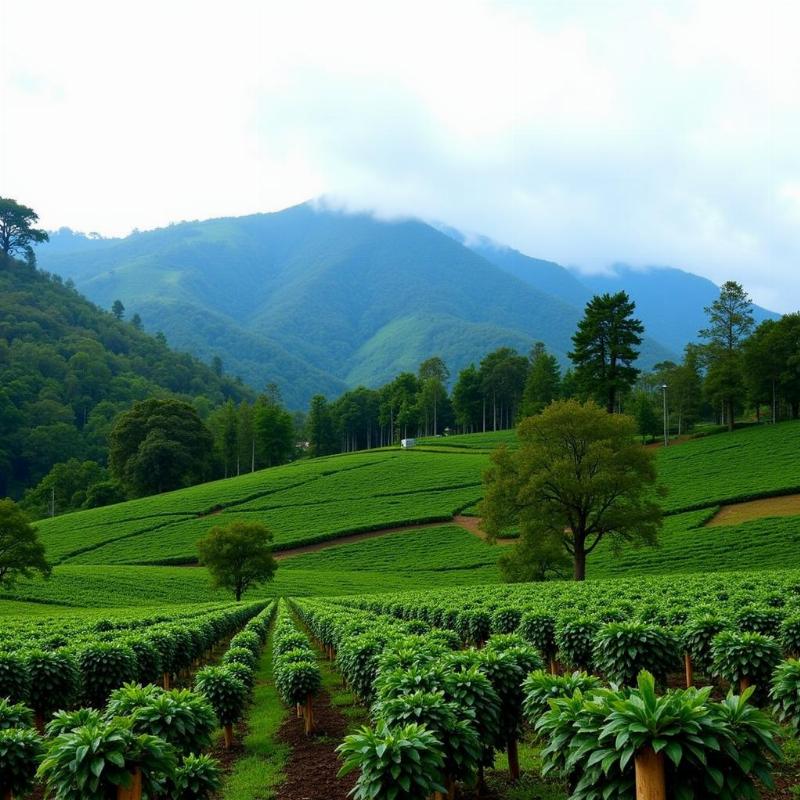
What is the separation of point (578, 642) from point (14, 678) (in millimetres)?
12102

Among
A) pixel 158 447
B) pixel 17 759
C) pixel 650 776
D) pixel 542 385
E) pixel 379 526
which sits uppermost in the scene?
pixel 542 385

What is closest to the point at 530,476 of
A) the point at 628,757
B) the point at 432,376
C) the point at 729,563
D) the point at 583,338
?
the point at 729,563

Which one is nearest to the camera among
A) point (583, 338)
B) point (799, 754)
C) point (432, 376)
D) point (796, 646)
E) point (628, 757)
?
point (628, 757)

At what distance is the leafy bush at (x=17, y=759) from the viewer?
8312mm

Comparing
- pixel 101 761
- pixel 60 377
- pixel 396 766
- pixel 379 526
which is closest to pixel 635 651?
pixel 396 766

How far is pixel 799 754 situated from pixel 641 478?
3368cm

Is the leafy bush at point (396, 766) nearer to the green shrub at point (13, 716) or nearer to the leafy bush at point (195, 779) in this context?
the leafy bush at point (195, 779)

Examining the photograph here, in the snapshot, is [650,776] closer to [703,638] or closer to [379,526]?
[703,638]

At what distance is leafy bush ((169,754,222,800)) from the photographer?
26.8 ft

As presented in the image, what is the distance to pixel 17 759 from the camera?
27.7ft

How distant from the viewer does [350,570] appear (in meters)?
60.4

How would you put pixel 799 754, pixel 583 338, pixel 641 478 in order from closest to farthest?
1. pixel 799 754
2. pixel 641 478
3. pixel 583 338

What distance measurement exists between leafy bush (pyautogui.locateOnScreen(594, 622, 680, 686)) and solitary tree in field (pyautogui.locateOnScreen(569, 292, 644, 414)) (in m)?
68.8

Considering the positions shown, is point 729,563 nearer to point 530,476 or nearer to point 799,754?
point 530,476
